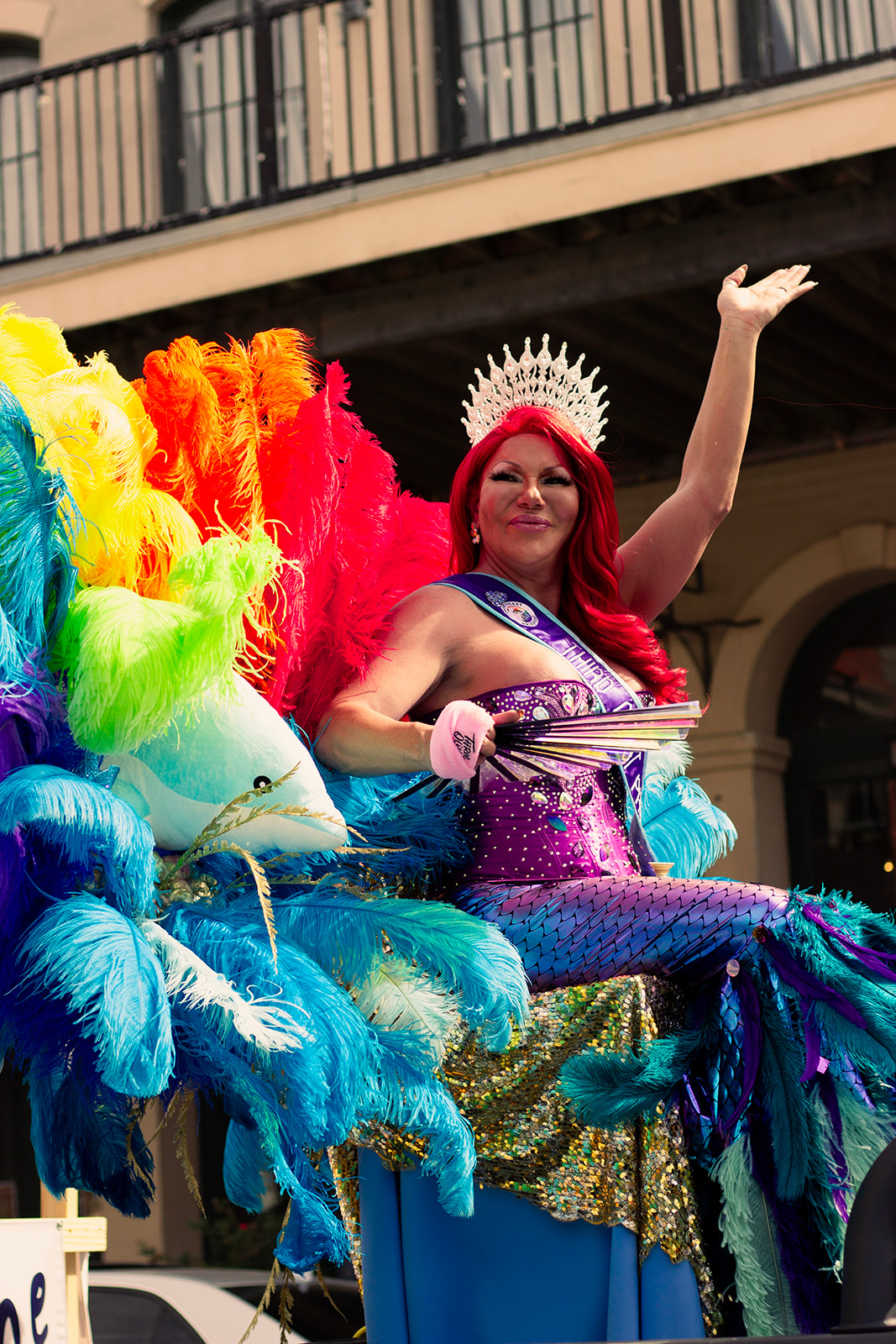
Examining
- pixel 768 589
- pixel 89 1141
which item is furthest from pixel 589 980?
pixel 768 589

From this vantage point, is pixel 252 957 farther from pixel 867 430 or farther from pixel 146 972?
pixel 867 430

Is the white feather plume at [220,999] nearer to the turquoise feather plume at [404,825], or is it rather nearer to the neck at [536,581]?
the turquoise feather plume at [404,825]

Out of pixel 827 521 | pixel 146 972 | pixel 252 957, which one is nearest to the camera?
pixel 146 972

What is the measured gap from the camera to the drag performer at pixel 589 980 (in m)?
1.96

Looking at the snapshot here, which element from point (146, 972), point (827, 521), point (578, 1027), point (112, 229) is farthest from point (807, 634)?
point (146, 972)

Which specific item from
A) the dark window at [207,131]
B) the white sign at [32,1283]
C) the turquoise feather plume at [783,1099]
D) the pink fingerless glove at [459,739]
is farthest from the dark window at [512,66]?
the turquoise feather plume at [783,1099]

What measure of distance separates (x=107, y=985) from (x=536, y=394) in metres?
1.30

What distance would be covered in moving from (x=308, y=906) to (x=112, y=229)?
23.2 ft

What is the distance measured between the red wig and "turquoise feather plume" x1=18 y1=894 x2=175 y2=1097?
99cm

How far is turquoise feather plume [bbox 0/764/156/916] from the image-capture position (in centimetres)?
171

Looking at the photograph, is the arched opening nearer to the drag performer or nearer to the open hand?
the open hand

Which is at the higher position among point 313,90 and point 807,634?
point 313,90

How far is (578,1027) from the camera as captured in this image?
2.07 m

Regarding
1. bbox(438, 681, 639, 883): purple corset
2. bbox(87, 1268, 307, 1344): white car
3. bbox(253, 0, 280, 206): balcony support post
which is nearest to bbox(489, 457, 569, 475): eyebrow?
bbox(438, 681, 639, 883): purple corset
